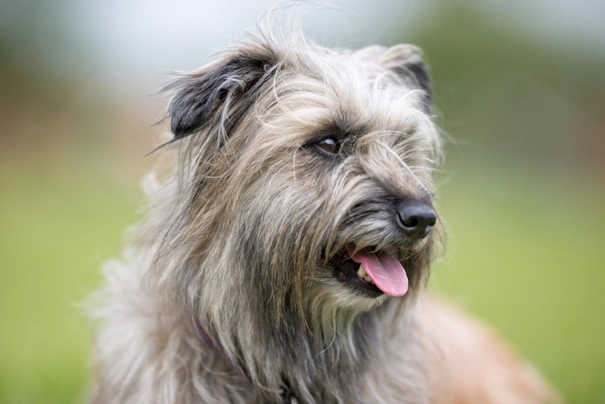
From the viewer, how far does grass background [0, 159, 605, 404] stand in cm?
511

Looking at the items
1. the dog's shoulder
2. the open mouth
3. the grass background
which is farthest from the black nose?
the dog's shoulder

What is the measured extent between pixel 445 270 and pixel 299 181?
6.35 metres

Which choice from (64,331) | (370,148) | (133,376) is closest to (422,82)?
(370,148)

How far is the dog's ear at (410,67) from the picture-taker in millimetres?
3641

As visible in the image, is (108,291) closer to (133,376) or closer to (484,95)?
(133,376)

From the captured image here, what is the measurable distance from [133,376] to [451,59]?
2690 cm

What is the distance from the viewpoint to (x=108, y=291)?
3.61 meters

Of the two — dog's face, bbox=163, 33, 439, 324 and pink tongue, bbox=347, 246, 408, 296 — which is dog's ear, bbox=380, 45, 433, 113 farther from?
pink tongue, bbox=347, 246, 408, 296

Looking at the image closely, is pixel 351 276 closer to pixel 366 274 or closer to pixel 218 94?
pixel 366 274

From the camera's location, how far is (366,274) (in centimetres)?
289

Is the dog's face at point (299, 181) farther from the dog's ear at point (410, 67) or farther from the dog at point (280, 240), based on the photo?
the dog's ear at point (410, 67)

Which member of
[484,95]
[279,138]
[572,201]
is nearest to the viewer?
[279,138]

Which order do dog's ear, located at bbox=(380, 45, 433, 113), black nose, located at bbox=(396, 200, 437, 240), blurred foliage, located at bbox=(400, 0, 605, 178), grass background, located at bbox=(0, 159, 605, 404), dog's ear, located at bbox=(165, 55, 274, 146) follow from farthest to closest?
blurred foliage, located at bbox=(400, 0, 605, 178)
grass background, located at bbox=(0, 159, 605, 404)
dog's ear, located at bbox=(380, 45, 433, 113)
dog's ear, located at bbox=(165, 55, 274, 146)
black nose, located at bbox=(396, 200, 437, 240)

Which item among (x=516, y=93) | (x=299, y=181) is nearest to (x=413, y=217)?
(x=299, y=181)
